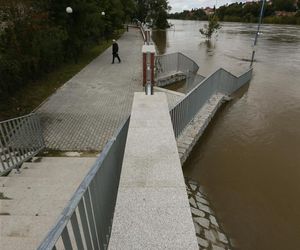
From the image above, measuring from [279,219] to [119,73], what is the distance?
966 cm

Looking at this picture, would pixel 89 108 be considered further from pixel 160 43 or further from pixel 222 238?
pixel 160 43

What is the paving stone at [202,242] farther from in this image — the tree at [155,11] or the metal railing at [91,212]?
the tree at [155,11]

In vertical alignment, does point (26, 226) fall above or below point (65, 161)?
above

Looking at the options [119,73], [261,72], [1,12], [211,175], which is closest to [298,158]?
[211,175]

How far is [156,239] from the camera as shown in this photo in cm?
196

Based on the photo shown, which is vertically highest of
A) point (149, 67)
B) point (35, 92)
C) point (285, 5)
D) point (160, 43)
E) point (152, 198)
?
point (285, 5)

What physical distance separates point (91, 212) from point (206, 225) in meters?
2.77

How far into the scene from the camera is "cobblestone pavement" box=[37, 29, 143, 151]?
21.1 feet

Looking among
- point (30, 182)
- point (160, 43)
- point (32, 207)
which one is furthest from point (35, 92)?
point (160, 43)

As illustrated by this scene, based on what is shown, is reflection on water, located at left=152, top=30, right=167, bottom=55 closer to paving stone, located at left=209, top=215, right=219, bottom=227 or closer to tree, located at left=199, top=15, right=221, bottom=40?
tree, located at left=199, top=15, right=221, bottom=40

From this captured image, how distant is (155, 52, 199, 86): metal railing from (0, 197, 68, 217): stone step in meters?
8.69

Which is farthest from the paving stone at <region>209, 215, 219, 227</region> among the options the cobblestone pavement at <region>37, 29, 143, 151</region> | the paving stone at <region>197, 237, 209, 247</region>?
the cobblestone pavement at <region>37, 29, 143, 151</region>

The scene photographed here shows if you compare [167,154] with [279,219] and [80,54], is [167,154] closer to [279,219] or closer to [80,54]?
[279,219]

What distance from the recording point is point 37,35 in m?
9.63
